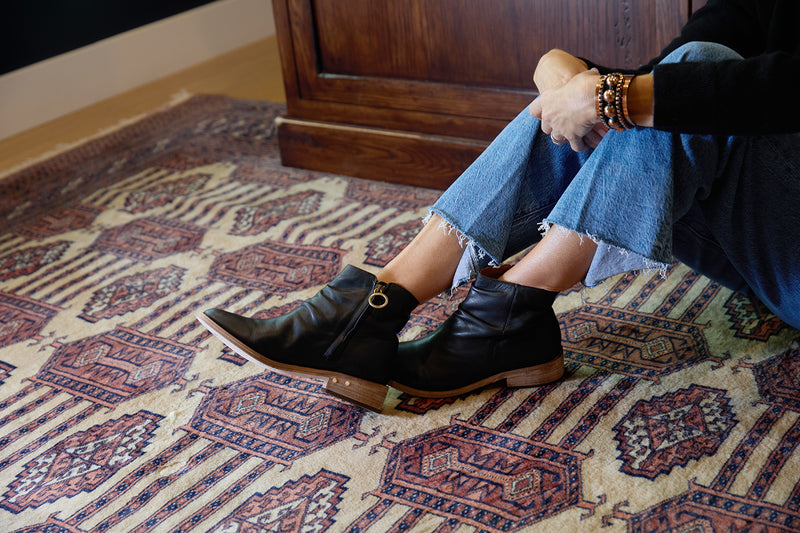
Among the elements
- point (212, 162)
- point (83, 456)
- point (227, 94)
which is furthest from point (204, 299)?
point (227, 94)

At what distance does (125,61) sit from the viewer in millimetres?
3541

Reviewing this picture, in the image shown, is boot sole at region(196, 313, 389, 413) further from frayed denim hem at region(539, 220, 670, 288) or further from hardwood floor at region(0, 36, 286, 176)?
hardwood floor at region(0, 36, 286, 176)

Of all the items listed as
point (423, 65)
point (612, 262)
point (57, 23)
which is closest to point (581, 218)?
point (612, 262)

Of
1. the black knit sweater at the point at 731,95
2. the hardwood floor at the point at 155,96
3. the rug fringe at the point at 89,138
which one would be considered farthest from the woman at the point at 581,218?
the hardwood floor at the point at 155,96

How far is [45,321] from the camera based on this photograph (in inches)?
65.6

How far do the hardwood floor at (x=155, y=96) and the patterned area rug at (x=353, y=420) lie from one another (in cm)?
119

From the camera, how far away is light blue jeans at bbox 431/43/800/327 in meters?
1.01

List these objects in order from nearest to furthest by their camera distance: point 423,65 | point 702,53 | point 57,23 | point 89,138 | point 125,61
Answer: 1. point 702,53
2. point 423,65
3. point 89,138
4. point 57,23
5. point 125,61

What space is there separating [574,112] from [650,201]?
6.1 inches

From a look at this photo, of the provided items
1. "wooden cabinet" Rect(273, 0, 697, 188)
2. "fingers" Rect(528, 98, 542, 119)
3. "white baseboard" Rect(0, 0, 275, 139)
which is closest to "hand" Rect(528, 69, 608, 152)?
"fingers" Rect(528, 98, 542, 119)

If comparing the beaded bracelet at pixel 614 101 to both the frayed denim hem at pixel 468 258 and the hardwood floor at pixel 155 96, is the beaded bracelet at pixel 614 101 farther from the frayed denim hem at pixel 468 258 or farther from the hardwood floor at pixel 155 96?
the hardwood floor at pixel 155 96

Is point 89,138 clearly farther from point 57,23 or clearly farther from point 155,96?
point 57,23

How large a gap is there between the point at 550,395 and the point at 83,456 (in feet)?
2.42

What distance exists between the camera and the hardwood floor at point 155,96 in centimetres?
291
